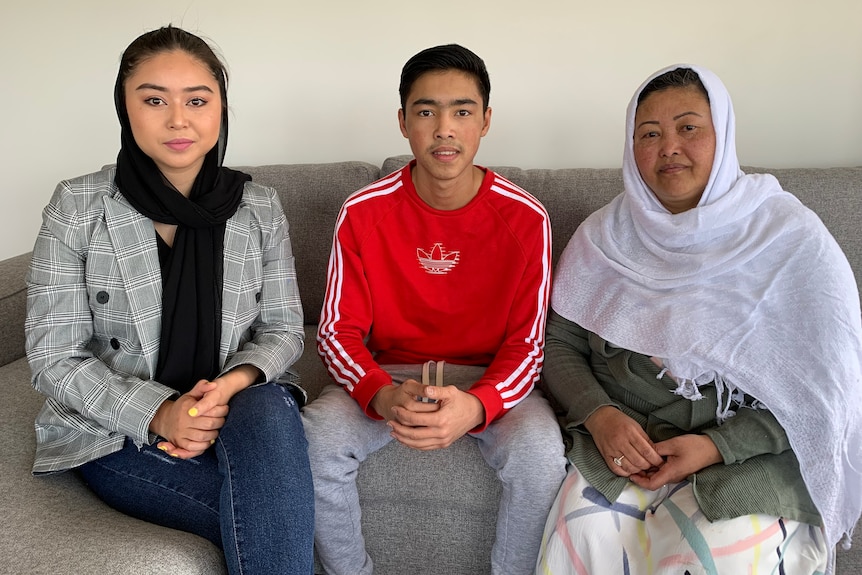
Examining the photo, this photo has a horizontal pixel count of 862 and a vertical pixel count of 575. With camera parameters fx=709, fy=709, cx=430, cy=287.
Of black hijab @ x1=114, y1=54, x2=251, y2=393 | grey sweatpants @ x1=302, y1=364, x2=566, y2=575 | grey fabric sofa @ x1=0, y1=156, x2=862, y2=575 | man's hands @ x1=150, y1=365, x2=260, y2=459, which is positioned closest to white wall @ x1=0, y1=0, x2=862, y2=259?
grey fabric sofa @ x1=0, y1=156, x2=862, y2=575

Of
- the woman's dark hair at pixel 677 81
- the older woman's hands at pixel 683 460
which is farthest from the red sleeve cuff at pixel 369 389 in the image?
the woman's dark hair at pixel 677 81

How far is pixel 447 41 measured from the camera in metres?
2.32

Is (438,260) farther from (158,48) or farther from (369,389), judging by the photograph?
(158,48)

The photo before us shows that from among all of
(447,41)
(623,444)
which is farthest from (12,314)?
(623,444)

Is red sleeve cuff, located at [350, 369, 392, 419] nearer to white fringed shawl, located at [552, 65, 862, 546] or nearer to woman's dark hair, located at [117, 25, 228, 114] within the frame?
white fringed shawl, located at [552, 65, 862, 546]

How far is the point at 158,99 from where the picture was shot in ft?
4.68

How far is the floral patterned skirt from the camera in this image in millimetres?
1225

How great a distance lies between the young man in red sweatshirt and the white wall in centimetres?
64

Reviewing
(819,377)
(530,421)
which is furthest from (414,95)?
(819,377)

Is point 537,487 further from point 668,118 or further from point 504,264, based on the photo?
point 668,118

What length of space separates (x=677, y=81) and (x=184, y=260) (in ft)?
3.67

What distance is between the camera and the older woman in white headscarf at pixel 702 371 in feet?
4.21

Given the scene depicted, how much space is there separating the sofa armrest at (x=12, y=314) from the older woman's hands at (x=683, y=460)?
66.3 inches

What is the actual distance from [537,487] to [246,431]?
581mm
